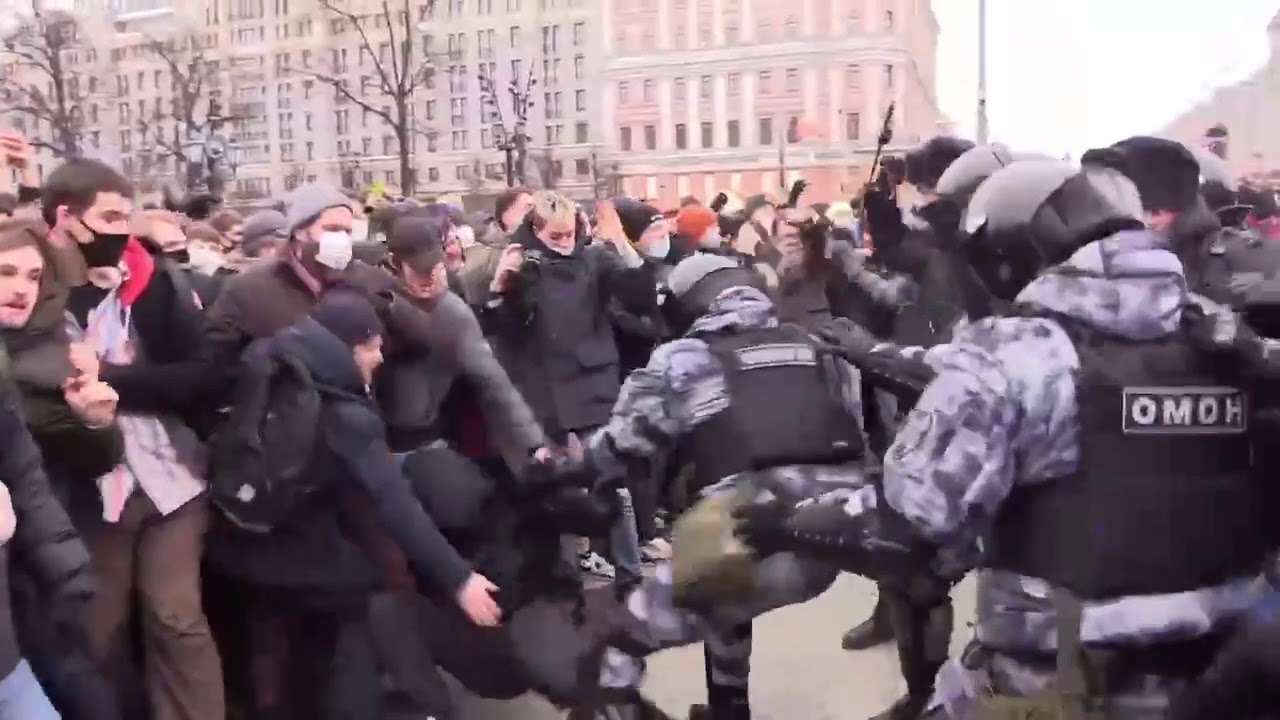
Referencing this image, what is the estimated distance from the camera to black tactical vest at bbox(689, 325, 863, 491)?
3.51 meters

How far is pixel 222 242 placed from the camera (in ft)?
20.0

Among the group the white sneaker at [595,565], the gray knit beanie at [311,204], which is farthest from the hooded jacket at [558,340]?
the gray knit beanie at [311,204]

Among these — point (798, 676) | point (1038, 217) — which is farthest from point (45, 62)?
point (1038, 217)

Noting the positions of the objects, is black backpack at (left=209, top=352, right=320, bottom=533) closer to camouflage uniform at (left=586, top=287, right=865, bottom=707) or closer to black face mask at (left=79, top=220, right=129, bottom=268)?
black face mask at (left=79, top=220, right=129, bottom=268)

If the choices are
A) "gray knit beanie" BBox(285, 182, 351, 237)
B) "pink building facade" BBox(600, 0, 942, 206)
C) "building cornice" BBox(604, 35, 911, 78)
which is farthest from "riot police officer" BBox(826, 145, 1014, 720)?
"building cornice" BBox(604, 35, 911, 78)

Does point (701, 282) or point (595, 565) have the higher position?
point (701, 282)

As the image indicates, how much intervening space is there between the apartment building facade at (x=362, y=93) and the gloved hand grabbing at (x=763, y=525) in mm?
50760

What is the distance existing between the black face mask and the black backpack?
474 mm

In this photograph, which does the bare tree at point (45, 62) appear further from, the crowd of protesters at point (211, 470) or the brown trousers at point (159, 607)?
the brown trousers at point (159, 607)

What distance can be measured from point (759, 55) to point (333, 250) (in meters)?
73.5

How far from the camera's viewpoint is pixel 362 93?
65125 mm

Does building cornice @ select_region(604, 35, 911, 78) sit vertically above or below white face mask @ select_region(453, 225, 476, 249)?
above

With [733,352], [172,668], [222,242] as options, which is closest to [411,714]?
[172,668]

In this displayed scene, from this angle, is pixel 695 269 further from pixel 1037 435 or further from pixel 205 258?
pixel 205 258
